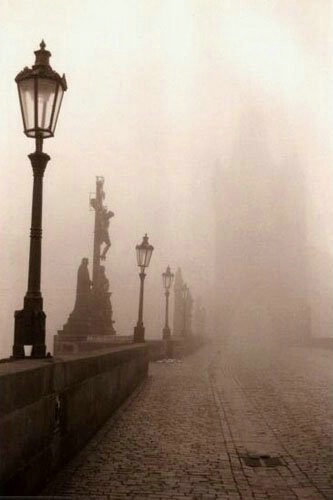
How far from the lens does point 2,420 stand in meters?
4.11

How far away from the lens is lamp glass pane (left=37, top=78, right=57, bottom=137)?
22.9 ft

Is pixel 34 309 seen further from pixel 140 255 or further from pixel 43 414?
pixel 140 255

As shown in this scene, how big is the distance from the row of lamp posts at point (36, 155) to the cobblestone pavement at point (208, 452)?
57.5 inches

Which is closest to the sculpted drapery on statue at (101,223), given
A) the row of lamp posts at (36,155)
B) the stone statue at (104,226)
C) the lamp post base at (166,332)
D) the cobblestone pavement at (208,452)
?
the stone statue at (104,226)

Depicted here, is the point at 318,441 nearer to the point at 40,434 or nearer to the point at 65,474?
the point at 65,474

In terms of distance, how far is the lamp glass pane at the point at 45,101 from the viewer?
6.99 metres

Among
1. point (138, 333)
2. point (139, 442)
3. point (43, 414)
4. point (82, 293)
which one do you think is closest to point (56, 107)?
point (43, 414)

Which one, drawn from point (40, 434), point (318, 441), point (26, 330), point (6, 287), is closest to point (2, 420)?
point (40, 434)

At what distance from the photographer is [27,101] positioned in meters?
7.08

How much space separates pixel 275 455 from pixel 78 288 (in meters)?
29.6

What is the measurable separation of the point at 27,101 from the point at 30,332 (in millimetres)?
2750

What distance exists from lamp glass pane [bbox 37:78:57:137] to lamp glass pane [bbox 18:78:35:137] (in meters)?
0.09

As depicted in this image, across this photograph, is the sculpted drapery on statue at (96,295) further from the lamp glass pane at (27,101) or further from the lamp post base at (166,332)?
the lamp glass pane at (27,101)

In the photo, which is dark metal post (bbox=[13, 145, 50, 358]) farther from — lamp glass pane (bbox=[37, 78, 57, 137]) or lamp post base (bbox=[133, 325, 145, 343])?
lamp post base (bbox=[133, 325, 145, 343])
